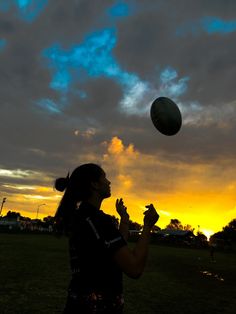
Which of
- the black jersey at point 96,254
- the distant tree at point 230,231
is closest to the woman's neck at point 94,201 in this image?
the black jersey at point 96,254

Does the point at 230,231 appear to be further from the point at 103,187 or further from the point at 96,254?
the point at 96,254

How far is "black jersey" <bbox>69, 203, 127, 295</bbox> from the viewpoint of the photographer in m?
2.78

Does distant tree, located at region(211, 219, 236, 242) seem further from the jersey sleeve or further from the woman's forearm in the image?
the jersey sleeve

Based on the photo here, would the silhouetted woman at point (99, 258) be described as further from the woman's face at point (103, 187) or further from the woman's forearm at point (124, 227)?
the woman's forearm at point (124, 227)

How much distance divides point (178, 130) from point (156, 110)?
1.83ft

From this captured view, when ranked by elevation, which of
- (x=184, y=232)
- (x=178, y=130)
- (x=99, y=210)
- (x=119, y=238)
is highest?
(x=184, y=232)

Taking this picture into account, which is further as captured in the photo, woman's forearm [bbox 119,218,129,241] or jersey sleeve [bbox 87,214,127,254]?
woman's forearm [bbox 119,218,129,241]

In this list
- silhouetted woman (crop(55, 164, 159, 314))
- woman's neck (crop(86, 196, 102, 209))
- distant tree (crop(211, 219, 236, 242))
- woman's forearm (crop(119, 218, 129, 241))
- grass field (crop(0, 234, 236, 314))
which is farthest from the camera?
distant tree (crop(211, 219, 236, 242))

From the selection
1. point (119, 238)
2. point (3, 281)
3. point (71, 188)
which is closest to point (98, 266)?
point (119, 238)

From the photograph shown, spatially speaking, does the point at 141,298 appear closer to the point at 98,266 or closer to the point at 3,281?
the point at 3,281

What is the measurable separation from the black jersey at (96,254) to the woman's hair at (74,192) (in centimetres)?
22

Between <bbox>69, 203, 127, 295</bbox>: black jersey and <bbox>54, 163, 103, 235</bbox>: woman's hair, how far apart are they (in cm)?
22

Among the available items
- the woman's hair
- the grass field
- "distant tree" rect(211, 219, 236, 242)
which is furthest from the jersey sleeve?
"distant tree" rect(211, 219, 236, 242)

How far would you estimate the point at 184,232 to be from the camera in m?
133
